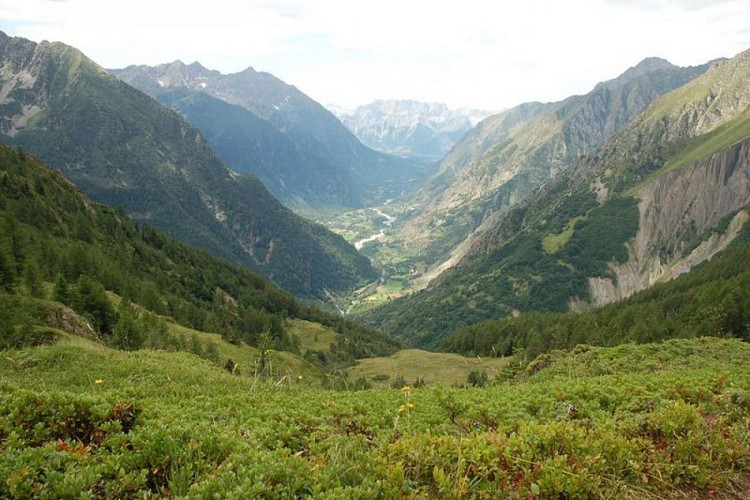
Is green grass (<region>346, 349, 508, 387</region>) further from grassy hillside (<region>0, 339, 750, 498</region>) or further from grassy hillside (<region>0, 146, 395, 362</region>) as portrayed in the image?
grassy hillside (<region>0, 339, 750, 498</region>)

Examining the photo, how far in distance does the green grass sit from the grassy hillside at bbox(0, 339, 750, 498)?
91.0 metres

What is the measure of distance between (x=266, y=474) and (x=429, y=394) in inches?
461

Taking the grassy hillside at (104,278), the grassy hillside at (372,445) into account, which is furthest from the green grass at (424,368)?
the grassy hillside at (372,445)

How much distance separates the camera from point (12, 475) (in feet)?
28.0

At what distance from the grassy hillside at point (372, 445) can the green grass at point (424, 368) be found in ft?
299

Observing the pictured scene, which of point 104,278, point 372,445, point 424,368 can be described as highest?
point 372,445

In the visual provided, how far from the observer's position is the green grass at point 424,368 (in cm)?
11181

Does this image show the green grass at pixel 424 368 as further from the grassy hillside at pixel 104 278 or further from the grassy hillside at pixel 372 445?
the grassy hillside at pixel 372 445

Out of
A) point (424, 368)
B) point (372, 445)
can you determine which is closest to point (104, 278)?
point (424, 368)

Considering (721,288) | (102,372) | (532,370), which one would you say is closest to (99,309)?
(102,372)

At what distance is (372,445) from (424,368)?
11302cm

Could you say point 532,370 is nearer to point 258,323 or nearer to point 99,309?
point 99,309

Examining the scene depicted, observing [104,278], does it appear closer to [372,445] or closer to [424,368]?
[424,368]

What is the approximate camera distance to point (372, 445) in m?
13.5
